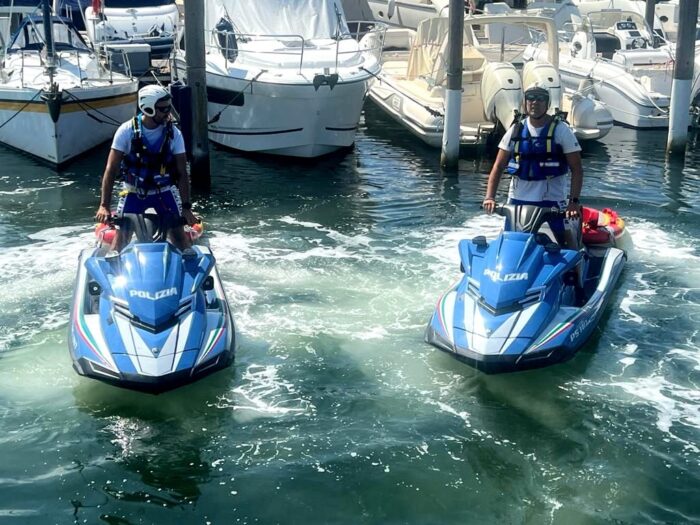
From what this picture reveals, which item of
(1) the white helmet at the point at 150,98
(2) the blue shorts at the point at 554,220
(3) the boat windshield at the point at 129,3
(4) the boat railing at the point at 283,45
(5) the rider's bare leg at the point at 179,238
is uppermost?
(3) the boat windshield at the point at 129,3

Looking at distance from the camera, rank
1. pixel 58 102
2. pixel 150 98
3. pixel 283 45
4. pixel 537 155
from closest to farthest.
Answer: pixel 150 98
pixel 537 155
pixel 58 102
pixel 283 45

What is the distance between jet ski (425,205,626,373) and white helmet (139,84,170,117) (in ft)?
8.33

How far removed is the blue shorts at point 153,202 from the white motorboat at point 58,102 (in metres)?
6.82

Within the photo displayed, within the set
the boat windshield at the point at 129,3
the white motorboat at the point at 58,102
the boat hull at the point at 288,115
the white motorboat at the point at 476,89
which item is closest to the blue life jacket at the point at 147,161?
the boat hull at the point at 288,115

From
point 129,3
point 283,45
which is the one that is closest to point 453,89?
point 283,45

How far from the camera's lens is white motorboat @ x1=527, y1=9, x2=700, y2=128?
16891 millimetres

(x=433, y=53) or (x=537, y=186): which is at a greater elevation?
(x=433, y=53)

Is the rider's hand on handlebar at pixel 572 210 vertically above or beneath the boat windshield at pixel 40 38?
beneath

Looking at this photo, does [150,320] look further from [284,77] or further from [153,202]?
[284,77]

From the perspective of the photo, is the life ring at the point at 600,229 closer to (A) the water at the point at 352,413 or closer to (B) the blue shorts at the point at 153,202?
(A) the water at the point at 352,413

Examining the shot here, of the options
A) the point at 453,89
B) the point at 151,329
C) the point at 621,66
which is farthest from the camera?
the point at 621,66

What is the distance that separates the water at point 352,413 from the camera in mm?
5020

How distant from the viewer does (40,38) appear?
644 inches

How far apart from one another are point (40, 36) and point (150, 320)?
41.0ft
